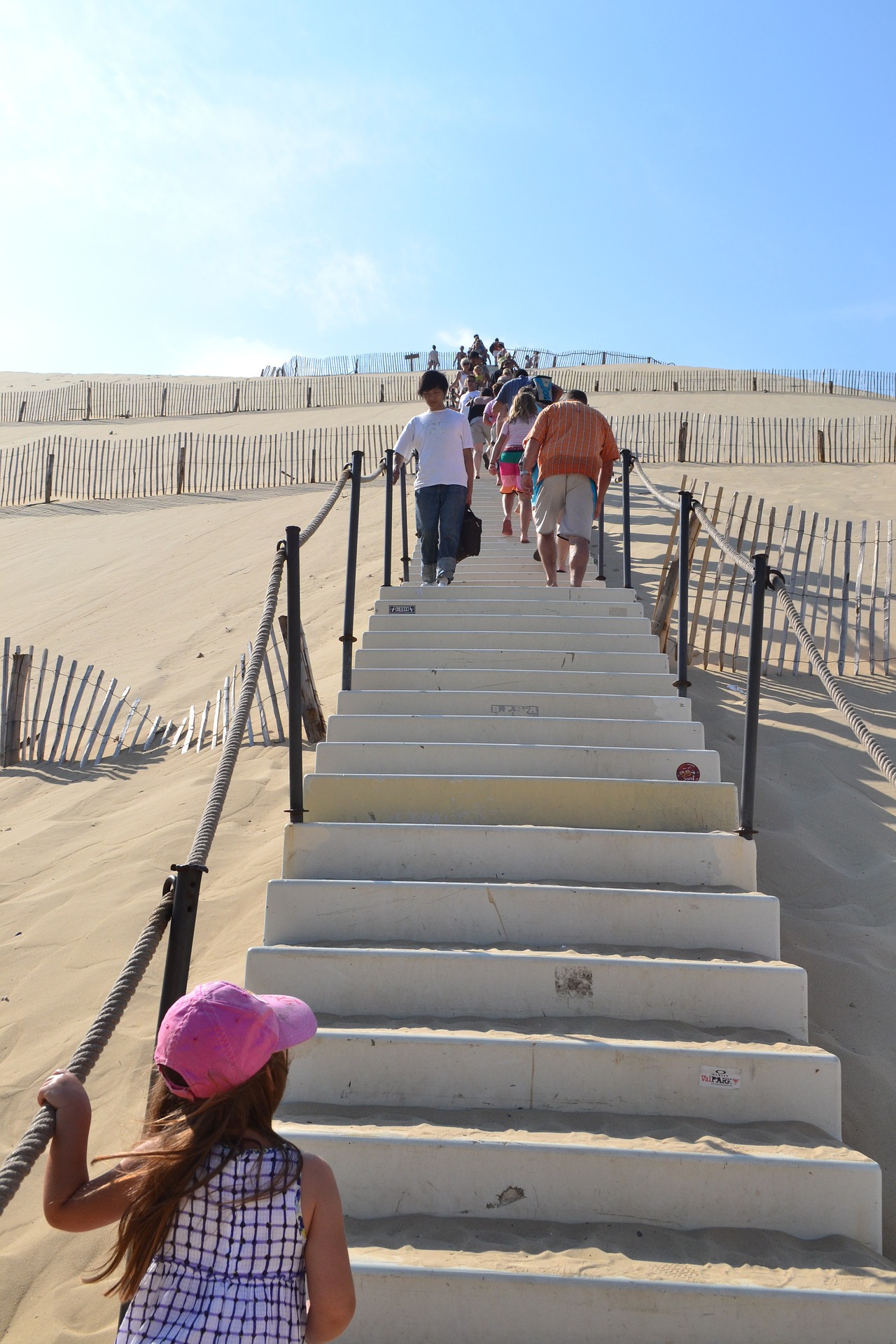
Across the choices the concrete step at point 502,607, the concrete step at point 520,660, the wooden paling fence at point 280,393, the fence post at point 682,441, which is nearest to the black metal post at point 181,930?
the concrete step at point 520,660

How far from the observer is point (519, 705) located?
4.62 metres

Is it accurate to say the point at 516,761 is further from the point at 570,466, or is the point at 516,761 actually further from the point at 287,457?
the point at 287,457

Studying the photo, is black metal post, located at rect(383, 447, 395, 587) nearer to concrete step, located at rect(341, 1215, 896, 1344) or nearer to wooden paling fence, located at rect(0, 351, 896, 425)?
concrete step, located at rect(341, 1215, 896, 1344)

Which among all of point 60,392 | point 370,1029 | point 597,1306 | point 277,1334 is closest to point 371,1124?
point 370,1029

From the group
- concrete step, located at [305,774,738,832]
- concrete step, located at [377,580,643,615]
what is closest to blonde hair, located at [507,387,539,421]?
concrete step, located at [377,580,643,615]

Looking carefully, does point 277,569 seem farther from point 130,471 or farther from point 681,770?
point 130,471

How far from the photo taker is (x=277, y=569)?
3.71 meters

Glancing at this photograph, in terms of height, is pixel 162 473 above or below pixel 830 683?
above

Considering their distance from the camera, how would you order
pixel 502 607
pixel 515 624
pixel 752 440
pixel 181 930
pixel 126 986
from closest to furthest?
pixel 126 986, pixel 181 930, pixel 515 624, pixel 502 607, pixel 752 440

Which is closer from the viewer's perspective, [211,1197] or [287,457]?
[211,1197]

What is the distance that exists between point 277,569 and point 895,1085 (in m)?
2.85

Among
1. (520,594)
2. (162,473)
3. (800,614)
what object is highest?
(162,473)

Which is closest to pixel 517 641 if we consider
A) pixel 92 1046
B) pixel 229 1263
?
pixel 92 1046

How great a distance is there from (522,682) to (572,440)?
7.03 ft
